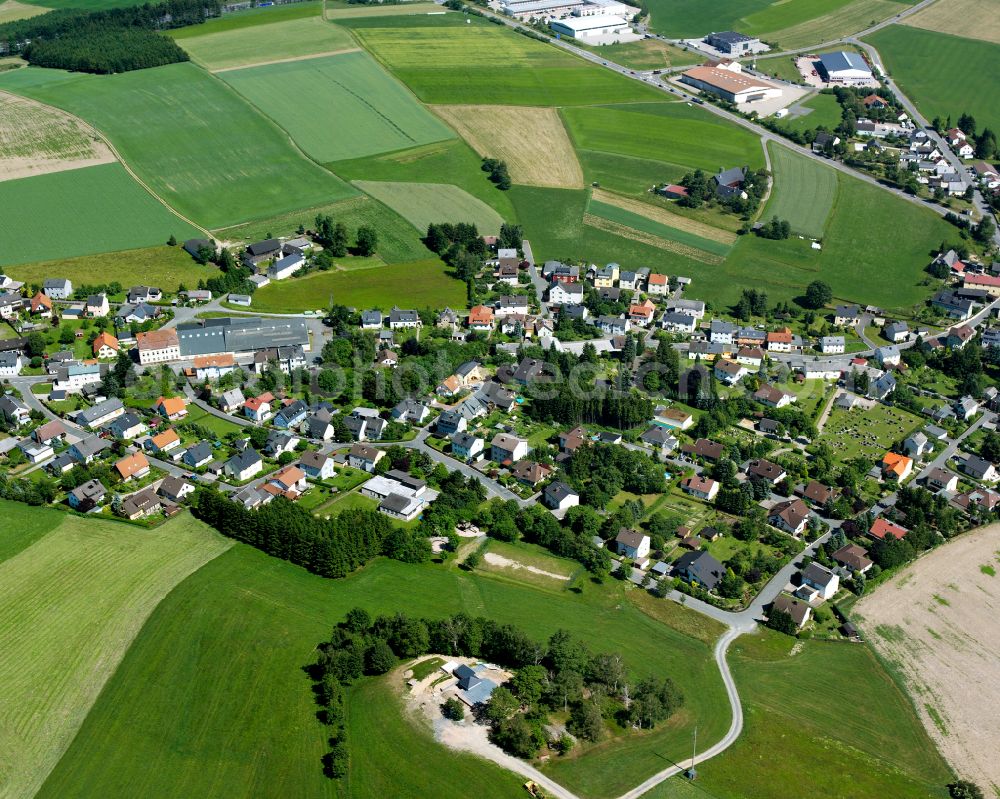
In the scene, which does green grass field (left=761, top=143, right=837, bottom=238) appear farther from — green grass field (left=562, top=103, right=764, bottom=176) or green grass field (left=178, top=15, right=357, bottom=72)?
green grass field (left=178, top=15, right=357, bottom=72)

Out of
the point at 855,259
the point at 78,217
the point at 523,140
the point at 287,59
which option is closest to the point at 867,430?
the point at 855,259

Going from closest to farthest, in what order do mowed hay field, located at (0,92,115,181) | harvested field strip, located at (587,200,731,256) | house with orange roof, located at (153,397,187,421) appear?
house with orange roof, located at (153,397,187,421)
harvested field strip, located at (587,200,731,256)
mowed hay field, located at (0,92,115,181)

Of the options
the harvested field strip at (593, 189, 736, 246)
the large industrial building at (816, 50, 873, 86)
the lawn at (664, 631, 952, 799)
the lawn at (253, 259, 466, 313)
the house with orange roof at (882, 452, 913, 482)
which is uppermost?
the large industrial building at (816, 50, 873, 86)

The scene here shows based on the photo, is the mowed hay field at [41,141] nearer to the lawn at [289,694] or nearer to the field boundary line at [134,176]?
the field boundary line at [134,176]

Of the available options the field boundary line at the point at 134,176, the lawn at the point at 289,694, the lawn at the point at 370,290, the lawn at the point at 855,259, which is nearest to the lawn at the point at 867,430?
the lawn at the point at 855,259

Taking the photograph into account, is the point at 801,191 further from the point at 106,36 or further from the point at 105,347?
the point at 106,36

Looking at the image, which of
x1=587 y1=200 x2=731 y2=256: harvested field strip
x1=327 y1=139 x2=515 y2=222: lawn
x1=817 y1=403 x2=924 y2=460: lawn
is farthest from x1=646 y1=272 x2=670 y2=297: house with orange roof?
x1=817 y1=403 x2=924 y2=460: lawn
